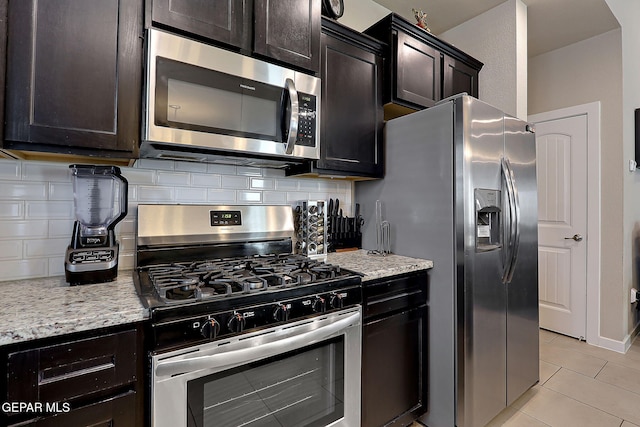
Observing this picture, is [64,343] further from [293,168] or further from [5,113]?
[293,168]

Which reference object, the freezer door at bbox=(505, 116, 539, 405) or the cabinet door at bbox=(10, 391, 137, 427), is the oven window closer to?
the cabinet door at bbox=(10, 391, 137, 427)

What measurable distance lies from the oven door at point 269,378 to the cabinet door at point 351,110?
0.95m

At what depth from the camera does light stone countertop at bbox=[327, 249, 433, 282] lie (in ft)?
5.28

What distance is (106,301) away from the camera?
1.05 meters

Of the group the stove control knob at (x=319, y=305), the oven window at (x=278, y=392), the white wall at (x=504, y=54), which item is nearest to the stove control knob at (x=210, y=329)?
the oven window at (x=278, y=392)

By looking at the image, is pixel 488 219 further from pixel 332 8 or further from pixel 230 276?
pixel 332 8

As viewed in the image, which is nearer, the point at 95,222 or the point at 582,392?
the point at 95,222

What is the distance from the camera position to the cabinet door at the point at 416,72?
212 centimetres

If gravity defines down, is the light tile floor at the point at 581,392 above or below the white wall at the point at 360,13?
below

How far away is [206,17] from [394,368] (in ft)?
6.37

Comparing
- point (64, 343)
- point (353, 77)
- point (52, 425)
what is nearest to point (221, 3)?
point (353, 77)

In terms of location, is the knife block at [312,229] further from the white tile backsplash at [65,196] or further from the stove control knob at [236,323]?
the stove control knob at [236,323]

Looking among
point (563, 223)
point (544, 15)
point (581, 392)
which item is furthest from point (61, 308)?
point (563, 223)

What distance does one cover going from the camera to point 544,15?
2.70 metres
